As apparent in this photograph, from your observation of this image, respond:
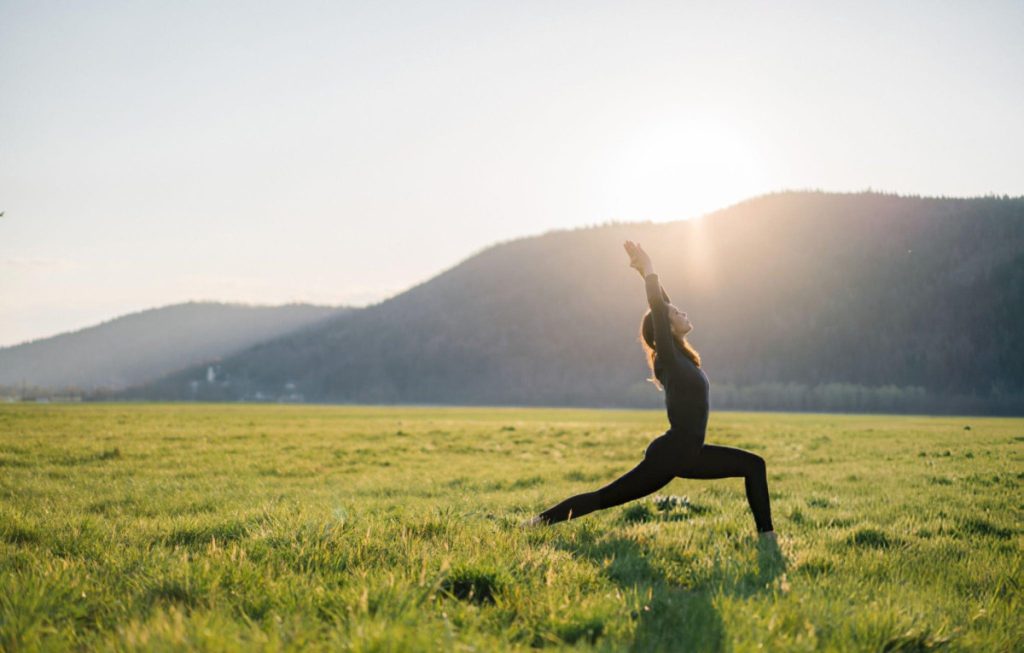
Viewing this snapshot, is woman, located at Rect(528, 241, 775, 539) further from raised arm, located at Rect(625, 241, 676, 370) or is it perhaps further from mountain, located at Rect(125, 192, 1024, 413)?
mountain, located at Rect(125, 192, 1024, 413)

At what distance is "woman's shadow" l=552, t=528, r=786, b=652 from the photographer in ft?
12.7

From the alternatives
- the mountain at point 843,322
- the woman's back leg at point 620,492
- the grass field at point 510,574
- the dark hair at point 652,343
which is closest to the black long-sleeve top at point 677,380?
the dark hair at point 652,343

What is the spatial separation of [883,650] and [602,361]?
620ft

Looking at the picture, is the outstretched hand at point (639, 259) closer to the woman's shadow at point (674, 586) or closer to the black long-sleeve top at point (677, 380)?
the black long-sleeve top at point (677, 380)

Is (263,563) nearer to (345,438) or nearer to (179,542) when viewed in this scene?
(179,542)

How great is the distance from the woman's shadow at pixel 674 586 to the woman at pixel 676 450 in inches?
16.4

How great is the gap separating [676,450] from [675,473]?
28 cm

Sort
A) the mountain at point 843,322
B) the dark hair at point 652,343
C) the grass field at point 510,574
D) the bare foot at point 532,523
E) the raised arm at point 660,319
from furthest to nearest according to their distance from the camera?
the mountain at point 843,322 → the dark hair at point 652,343 → the bare foot at point 532,523 → the raised arm at point 660,319 → the grass field at point 510,574

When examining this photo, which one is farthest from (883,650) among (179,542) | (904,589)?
(179,542)

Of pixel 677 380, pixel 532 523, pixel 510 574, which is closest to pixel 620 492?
pixel 532 523

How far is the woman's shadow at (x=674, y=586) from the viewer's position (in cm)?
388

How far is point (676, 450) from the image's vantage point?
23.2ft

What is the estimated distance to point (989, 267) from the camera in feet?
560

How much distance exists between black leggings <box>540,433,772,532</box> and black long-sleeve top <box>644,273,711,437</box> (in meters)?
0.21
